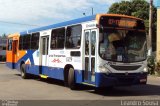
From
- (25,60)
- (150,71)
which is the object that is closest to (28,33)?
(25,60)

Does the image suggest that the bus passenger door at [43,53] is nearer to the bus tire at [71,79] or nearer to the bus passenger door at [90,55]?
the bus tire at [71,79]

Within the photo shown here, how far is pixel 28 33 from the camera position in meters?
24.1

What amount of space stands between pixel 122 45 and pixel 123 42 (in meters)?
0.13

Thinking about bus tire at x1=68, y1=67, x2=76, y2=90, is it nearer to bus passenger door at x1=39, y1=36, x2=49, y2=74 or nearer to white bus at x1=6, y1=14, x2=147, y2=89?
white bus at x1=6, y1=14, x2=147, y2=89

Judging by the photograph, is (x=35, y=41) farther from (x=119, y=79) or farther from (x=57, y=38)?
(x=119, y=79)

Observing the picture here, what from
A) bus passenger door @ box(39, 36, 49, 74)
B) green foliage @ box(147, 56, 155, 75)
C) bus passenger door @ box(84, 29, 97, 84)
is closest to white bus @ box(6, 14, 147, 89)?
bus passenger door @ box(84, 29, 97, 84)

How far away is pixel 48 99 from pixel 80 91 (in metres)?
2.90

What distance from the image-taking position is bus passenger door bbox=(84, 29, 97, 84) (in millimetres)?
15297

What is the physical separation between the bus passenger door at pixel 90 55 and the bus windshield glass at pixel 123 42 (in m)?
0.47

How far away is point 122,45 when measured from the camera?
15.3m

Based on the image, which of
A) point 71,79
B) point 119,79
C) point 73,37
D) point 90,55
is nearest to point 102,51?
point 90,55

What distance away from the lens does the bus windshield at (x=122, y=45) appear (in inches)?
589

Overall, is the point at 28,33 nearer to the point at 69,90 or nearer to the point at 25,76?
the point at 25,76

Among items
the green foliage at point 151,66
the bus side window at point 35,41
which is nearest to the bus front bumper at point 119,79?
the bus side window at point 35,41
